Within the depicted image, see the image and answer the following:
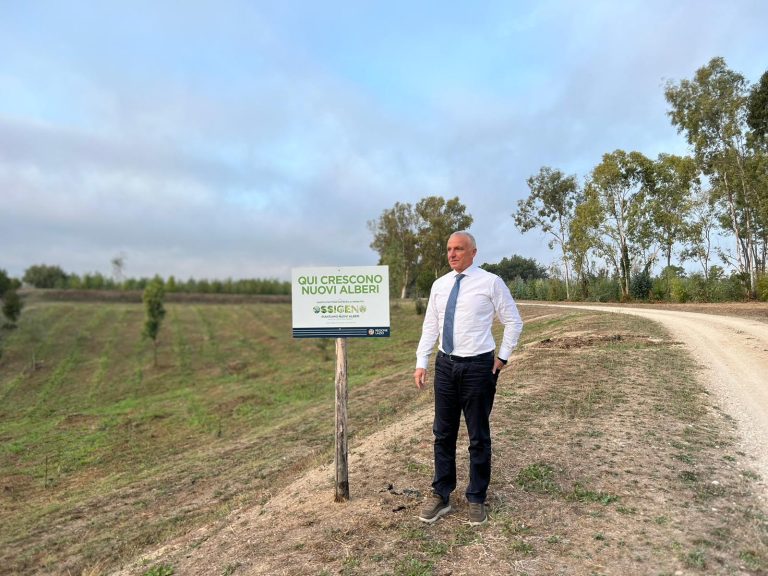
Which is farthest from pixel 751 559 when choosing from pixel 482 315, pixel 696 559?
pixel 482 315

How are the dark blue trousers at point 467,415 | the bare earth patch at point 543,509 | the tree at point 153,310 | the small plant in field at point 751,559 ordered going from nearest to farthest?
the small plant in field at point 751,559 → the bare earth patch at point 543,509 → the dark blue trousers at point 467,415 → the tree at point 153,310

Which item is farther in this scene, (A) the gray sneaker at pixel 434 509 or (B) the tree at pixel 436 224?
(B) the tree at pixel 436 224

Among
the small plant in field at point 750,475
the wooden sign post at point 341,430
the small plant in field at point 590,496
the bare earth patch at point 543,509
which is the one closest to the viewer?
the bare earth patch at point 543,509

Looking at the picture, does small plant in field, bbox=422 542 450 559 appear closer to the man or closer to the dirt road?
the man

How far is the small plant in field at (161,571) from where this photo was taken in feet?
13.1

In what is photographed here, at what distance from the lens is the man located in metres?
3.78

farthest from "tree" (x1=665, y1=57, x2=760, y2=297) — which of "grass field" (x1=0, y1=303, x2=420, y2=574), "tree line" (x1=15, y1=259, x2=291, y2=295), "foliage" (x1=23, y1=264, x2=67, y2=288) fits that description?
"foliage" (x1=23, y1=264, x2=67, y2=288)

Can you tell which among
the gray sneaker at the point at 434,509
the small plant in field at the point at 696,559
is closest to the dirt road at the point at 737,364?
the small plant in field at the point at 696,559

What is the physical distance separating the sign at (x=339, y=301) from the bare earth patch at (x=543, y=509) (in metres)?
1.60

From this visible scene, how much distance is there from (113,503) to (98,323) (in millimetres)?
36651

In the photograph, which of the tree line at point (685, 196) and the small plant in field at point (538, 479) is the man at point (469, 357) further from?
the tree line at point (685, 196)

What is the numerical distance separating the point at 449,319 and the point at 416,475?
2126 mm

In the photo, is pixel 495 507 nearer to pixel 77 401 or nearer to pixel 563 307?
pixel 563 307

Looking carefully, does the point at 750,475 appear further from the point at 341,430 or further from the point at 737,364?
the point at 737,364
